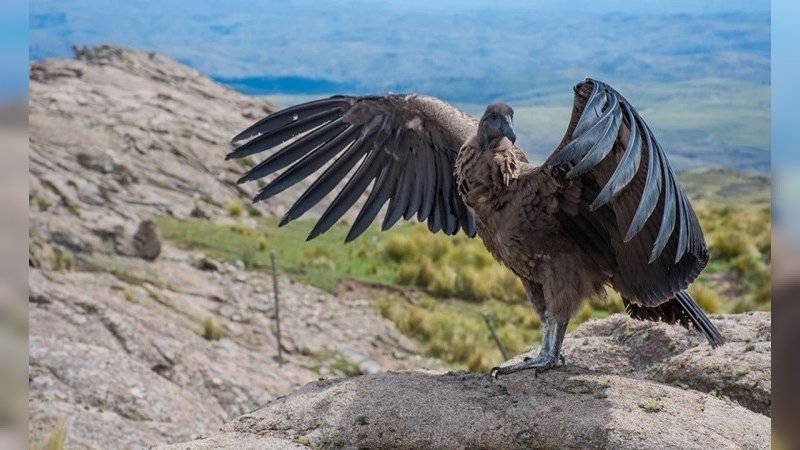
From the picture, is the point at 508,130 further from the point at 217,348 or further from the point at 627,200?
the point at 217,348

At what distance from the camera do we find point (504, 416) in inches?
221

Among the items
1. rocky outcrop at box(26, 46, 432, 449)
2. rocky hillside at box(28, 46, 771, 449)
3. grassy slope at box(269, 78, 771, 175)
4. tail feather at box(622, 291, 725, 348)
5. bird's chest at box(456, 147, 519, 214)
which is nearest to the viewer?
rocky hillside at box(28, 46, 771, 449)

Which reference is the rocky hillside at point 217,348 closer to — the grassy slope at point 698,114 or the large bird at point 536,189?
the large bird at point 536,189

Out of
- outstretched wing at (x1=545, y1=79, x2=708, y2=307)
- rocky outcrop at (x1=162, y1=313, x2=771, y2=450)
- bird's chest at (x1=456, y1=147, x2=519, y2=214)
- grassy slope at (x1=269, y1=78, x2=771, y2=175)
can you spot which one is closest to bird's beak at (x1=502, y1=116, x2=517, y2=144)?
bird's chest at (x1=456, y1=147, x2=519, y2=214)

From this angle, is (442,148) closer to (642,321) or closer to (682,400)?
(642,321)

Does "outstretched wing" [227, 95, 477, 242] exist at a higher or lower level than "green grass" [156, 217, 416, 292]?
higher

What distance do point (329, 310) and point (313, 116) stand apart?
12061 mm

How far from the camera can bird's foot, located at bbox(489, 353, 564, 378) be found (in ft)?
20.7

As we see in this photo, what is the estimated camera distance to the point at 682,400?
233 inches

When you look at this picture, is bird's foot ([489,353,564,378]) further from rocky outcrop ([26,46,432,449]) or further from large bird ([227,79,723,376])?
rocky outcrop ([26,46,432,449])

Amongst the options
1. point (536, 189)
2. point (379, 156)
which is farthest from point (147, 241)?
point (536, 189)

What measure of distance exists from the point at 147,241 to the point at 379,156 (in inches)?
514

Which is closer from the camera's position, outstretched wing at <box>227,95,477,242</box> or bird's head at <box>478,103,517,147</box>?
bird's head at <box>478,103,517,147</box>

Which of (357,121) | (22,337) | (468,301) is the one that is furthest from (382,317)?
(22,337)
